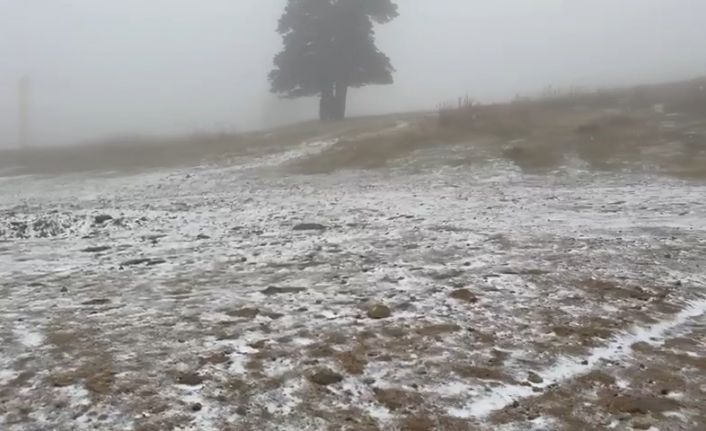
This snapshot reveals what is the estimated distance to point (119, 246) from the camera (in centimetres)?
1036

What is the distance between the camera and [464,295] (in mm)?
7172

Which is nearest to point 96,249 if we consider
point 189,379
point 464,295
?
point 189,379

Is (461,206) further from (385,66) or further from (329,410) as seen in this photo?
(385,66)

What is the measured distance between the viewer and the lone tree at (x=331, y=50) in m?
33.5

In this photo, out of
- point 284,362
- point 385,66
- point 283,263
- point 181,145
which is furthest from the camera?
point 385,66

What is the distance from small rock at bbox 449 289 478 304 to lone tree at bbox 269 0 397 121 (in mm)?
27333

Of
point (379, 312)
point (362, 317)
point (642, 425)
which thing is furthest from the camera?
point (379, 312)

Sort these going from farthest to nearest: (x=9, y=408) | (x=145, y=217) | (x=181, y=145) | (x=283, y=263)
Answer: (x=181, y=145) → (x=145, y=217) → (x=283, y=263) → (x=9, y=408)

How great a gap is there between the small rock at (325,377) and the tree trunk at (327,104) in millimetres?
30015

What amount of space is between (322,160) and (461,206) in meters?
9.00

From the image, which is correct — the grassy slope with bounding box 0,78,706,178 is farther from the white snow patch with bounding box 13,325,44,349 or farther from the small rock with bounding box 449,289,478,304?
the white snow patch with bounding box 13,325,44,349

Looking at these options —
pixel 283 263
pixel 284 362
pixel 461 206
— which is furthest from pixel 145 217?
pixel 284 362

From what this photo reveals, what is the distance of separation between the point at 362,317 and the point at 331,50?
28.6 m

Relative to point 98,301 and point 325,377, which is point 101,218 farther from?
point 325,377
